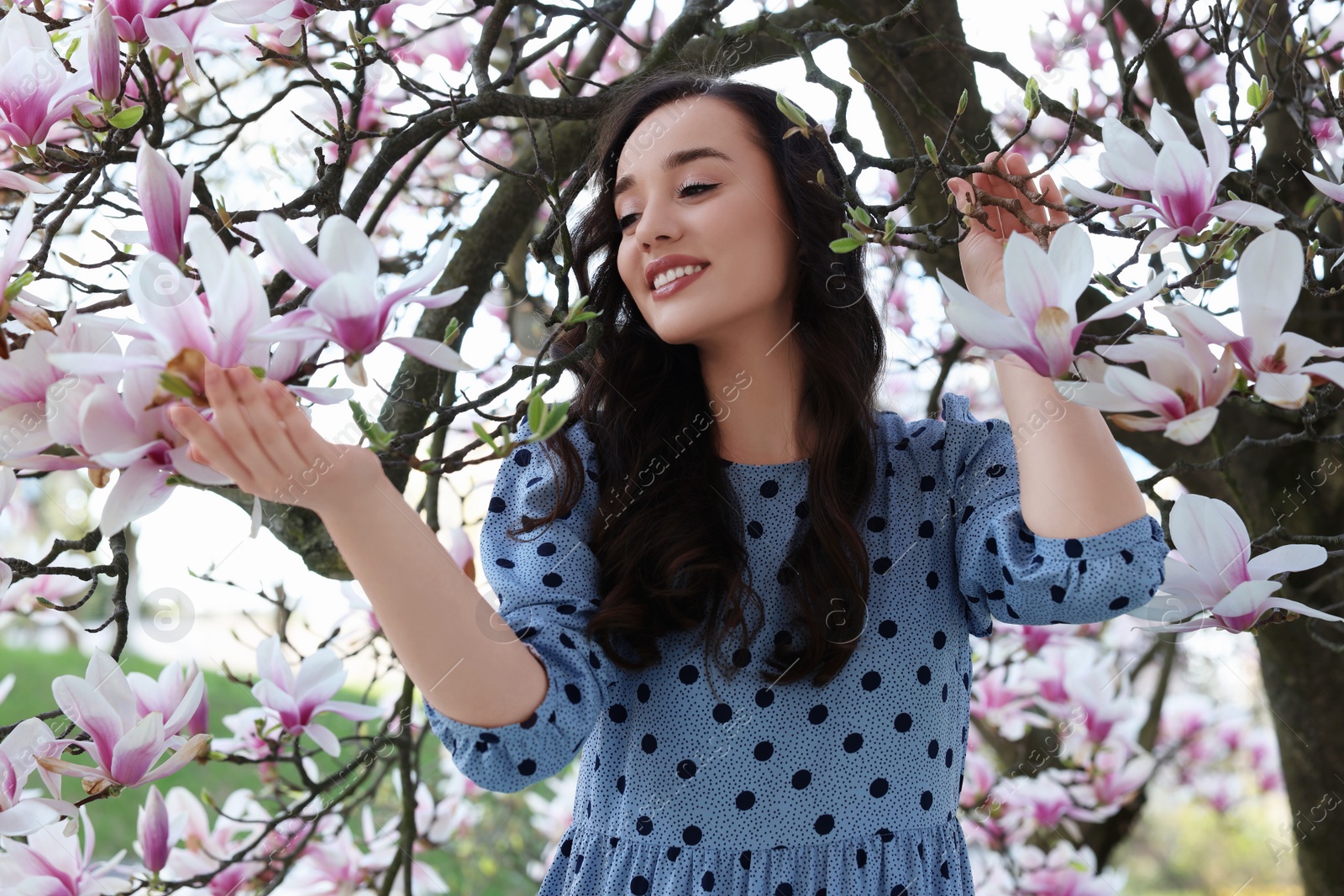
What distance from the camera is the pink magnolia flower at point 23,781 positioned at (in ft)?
3.24

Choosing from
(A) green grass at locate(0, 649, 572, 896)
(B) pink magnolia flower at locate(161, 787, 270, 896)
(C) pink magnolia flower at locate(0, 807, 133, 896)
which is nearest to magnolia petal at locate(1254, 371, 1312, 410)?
(C) pink magnolia flower at locate(0, 807, 133, 896)

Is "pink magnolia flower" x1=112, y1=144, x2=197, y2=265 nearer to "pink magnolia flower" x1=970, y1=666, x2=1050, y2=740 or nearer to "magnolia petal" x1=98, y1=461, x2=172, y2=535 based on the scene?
"magnolia petal" x1=98, y1=461, x2=172, y2=535

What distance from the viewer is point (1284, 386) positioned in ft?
2.36

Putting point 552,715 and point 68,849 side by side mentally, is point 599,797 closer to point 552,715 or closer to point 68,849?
point 552,715

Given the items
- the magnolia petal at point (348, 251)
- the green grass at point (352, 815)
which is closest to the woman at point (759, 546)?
the magnolia petal at point (348, 251)

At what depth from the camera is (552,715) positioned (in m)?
0.97

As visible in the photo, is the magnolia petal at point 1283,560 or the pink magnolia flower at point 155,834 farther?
the pink magnolia flower at point 155,834

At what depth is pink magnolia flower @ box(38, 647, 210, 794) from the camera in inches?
38.4

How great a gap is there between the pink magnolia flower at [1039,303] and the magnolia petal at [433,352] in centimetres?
31

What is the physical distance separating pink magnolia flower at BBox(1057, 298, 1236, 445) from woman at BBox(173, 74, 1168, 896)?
26 centimetres

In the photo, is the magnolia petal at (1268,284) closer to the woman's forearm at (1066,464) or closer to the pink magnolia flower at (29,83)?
the woman's forearm at (1066,464)

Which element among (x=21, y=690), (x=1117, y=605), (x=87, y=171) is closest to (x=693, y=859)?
(x=1117, y=605)

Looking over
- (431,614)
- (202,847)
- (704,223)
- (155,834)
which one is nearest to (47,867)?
(155,834)

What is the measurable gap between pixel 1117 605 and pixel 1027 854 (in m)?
1.26
